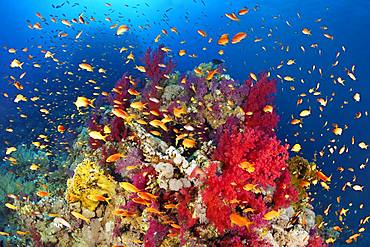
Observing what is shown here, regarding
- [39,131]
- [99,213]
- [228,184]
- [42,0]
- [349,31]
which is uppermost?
[42,0]

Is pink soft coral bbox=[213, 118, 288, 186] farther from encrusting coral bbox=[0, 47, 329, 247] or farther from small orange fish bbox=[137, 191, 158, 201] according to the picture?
small orange fish bbox=[137, 191, 158, 201]

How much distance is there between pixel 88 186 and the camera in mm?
6641

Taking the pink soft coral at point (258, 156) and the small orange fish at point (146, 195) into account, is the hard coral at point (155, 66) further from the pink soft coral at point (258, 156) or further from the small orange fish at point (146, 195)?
the small orange fish at point (146, 195)

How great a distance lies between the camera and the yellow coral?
259 inches

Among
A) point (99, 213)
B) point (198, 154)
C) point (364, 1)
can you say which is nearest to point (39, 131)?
point (99, 213)

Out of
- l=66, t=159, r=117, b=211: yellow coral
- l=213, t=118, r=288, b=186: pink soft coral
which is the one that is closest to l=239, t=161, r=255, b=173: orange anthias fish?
l=213, t=118, r=288, b=186: pink soft coral

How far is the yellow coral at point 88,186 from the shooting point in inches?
259

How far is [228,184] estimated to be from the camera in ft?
19.1

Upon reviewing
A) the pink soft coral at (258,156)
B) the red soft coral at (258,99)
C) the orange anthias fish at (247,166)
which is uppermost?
the red soft coral at (258,99)

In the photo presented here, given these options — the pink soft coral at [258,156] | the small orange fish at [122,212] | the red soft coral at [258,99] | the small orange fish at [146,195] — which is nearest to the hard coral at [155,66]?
the red soft coral at [258,99]

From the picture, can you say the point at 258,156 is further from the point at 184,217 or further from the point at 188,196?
the point at 184,217

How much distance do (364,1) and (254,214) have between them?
143 ft

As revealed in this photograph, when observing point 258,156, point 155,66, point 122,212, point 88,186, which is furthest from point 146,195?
point 155,66

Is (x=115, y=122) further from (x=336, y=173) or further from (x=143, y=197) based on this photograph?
(x=336, y=173)
